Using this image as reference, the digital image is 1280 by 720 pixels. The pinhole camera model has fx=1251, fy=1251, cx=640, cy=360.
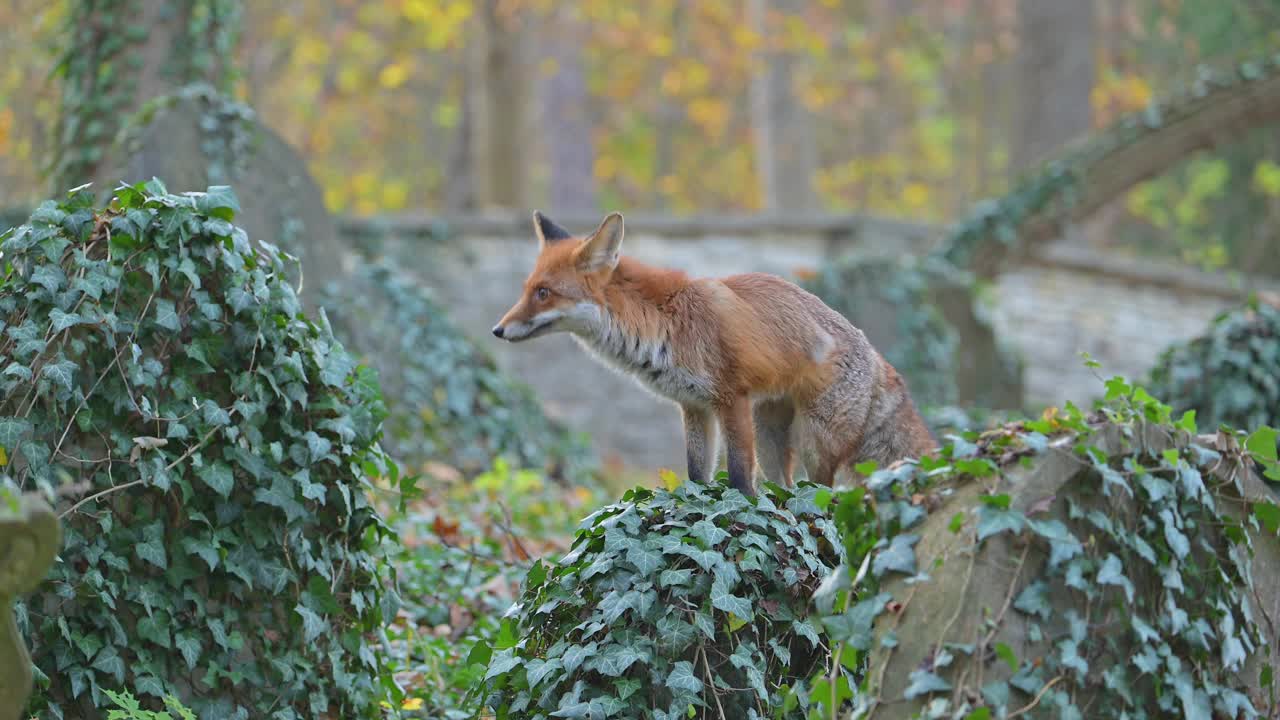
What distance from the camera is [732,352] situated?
4895 millimetres

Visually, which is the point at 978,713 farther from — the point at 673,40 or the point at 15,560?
the point at 673,40

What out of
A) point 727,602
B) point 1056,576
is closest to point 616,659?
point 727,602

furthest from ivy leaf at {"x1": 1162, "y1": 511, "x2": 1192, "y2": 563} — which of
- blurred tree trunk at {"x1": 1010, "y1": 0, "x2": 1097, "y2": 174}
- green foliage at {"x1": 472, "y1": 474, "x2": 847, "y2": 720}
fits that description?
blurred tree trunk at {"x1": 1010, "y1": 0, "x2": 1097, "y2": 174}

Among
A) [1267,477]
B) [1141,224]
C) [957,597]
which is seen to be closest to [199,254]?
[957,597]

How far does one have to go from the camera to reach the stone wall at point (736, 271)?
541 inches

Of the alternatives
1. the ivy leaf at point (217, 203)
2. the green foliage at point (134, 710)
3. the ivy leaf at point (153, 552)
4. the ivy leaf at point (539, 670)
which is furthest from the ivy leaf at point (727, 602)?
the ivy leaf at point (217, 203)

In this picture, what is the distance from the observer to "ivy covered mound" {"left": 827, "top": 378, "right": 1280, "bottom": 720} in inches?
127

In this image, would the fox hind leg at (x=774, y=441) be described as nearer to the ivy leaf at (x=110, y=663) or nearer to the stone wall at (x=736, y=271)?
the ivy leaf at (x=110, y=663)

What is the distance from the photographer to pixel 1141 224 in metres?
24.1

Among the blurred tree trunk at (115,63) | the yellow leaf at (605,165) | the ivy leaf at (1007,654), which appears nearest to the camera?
the ivy leaf at (1007,654)

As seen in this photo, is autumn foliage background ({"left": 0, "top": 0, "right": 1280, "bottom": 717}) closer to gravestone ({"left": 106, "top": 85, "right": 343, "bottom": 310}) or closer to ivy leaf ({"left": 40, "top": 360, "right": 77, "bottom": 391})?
gravestone ({"left": 106, "top": 85, "right": 343, "bottom": 310})

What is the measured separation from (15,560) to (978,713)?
229 centimetres

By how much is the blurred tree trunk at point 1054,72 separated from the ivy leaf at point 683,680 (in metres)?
17.4

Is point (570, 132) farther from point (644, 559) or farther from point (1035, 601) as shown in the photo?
point (1035, 601)
